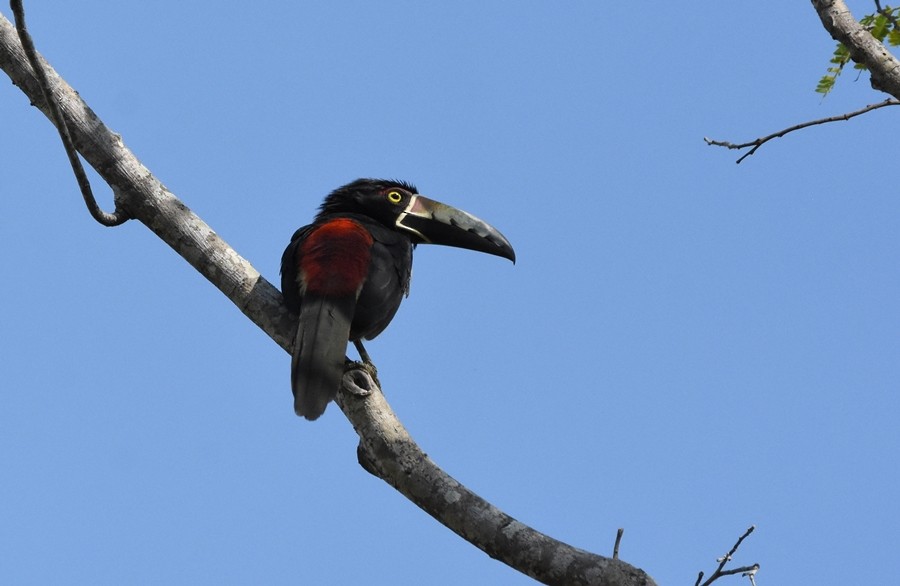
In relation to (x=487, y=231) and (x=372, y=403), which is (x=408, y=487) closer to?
(x=372, y=403)

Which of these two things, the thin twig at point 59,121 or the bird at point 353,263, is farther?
the bird at point 353,263

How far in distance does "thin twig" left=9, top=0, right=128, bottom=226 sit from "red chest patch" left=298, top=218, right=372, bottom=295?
0.92m

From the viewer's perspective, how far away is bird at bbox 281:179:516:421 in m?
4.65

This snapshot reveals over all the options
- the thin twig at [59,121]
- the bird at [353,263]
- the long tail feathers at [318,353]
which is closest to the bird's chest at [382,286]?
the bird at [353,263]

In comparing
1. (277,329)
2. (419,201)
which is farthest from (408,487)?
(419,201)

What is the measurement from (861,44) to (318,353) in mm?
2531

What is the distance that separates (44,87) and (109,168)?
2.75 ft

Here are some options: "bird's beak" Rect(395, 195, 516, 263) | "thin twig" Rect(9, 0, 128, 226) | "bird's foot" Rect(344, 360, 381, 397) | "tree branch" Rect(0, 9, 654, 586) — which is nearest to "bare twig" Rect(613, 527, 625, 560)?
"tree branch" Rect(0, 9, 654, 586)

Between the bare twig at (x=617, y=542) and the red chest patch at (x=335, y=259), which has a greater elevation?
the red chest patch at (x=335, y=259)

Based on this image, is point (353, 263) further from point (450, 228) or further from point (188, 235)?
point (450, 228)

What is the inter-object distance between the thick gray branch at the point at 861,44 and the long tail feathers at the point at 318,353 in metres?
2.43

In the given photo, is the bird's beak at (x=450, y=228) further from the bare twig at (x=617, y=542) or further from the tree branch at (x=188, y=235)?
the bare twig at (x=617, y=542)

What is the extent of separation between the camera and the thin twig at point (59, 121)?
3848 mm

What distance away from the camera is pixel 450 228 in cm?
629
